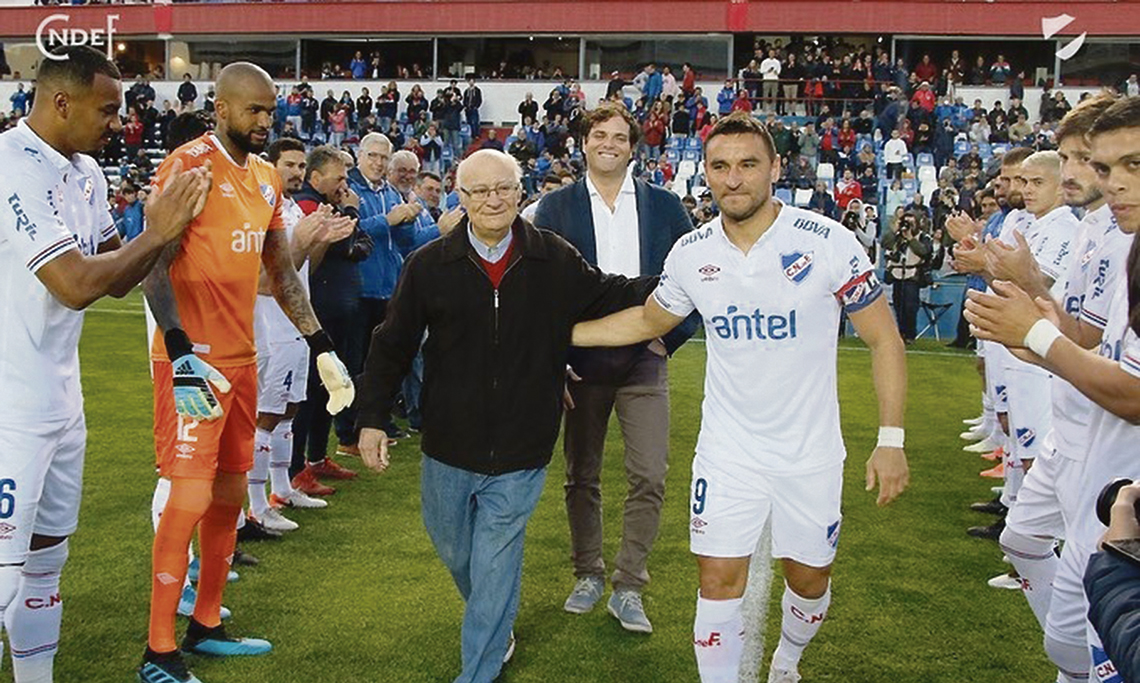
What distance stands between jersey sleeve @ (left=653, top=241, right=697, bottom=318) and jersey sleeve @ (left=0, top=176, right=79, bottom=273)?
7.04ft

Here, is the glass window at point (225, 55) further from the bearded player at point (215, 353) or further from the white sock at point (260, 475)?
the bearded player at point (215, 353)

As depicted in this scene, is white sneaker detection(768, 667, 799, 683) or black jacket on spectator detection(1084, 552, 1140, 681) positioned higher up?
black jacket on spectator detection(1084, 552, 1140, 681)

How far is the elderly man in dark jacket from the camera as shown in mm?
4250

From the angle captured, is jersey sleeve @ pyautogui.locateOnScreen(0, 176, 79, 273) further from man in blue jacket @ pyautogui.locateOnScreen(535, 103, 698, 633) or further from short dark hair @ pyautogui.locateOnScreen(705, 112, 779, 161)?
man in blue jacket @ pyautogui.locateOnScreen(535, 103, 698, 633)

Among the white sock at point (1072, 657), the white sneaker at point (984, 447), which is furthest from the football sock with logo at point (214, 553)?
the white sneaker at point (984, 447)

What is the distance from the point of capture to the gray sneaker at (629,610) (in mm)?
5148

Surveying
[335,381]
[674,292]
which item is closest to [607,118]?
[674,292]

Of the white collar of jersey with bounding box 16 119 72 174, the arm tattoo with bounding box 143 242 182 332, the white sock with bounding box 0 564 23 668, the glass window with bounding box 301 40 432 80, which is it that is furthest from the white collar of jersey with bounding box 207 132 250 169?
the glass window with bounding box 301 40 432 80

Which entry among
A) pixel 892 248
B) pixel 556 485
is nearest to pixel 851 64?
pixel 892 248

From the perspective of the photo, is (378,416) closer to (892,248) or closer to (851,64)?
(892,248)

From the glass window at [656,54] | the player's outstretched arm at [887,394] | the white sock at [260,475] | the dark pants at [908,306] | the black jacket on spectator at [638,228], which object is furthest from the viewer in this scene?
the glass window at [656,54]

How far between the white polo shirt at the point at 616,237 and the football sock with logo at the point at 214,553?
2.06m

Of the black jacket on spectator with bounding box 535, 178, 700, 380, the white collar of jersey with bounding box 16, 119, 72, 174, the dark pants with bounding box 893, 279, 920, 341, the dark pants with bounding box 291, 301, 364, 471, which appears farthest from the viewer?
the dark pants with bounding box 893, 279, 920, 341

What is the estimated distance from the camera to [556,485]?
26.1 ft
